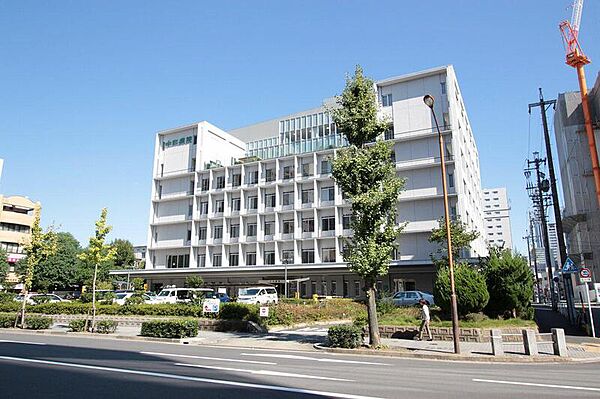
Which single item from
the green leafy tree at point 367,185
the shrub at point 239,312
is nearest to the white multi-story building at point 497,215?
the shrub at point 239,312

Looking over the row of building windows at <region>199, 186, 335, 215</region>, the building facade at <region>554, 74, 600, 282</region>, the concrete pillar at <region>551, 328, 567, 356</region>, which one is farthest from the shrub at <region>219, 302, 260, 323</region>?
the building facade at <region>554, 74, 600, 282</region>

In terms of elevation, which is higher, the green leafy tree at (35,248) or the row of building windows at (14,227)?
the row of building windows at (14,227)

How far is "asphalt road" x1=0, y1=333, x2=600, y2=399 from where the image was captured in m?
7.90

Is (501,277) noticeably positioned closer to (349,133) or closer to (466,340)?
(466,340)

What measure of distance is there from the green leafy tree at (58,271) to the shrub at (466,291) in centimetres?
5636

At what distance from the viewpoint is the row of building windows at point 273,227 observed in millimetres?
49812

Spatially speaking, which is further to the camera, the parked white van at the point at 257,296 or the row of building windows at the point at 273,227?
the row of building windows at the point at 273,227

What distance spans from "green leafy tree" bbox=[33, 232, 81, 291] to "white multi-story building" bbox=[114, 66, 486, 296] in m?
13.9

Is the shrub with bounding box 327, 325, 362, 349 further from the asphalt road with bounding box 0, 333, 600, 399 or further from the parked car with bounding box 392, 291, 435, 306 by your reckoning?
the parked car with bounding box 392, 291, 435, 306

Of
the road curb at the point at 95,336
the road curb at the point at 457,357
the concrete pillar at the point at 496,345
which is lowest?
the road curb at the point at 457,357

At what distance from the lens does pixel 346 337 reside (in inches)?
608

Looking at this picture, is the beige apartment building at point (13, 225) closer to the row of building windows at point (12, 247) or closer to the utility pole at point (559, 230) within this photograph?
the row of building windows at point (12, 247)

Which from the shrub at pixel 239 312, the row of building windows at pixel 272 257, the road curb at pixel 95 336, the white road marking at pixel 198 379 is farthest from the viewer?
the row of building windows at pixel 272 257

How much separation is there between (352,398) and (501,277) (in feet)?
50.2
